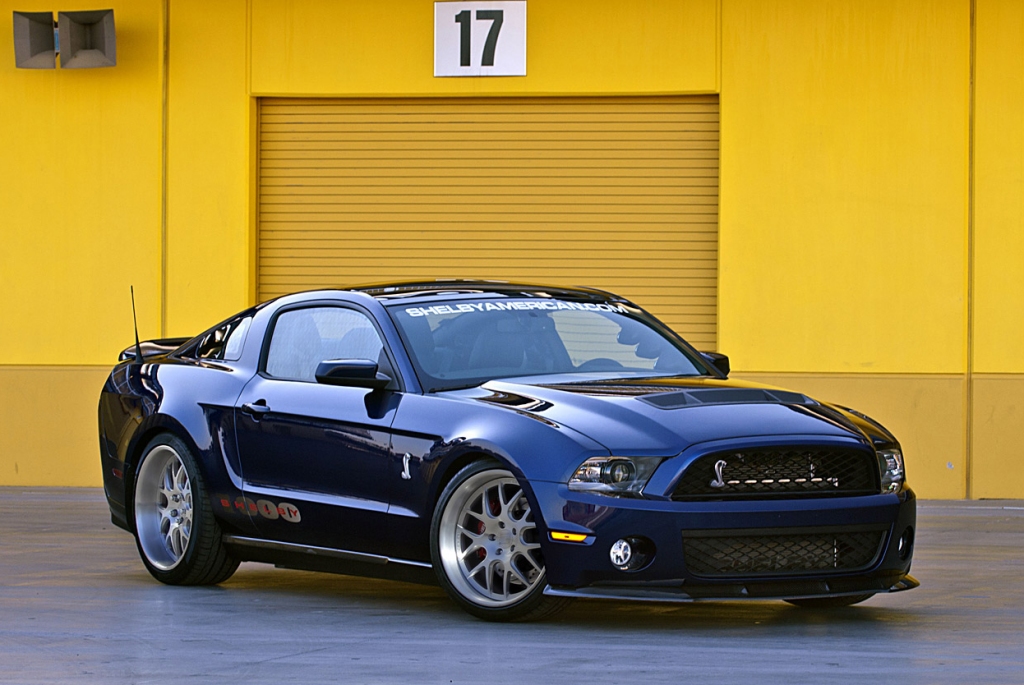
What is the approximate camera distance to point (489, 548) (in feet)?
21.5

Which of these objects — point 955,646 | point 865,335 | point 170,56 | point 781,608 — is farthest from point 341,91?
point 955,646

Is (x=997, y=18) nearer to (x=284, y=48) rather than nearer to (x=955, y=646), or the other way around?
(x=284, y=48)

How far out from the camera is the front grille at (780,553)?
244 inches

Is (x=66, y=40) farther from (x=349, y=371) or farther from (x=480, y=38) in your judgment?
(x=349, y=371)

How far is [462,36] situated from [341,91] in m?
1.11

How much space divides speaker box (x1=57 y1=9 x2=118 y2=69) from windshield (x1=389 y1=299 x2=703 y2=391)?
24.1 feet

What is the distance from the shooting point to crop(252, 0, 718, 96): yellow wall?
1349 cm

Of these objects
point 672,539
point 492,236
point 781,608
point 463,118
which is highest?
point 463,118

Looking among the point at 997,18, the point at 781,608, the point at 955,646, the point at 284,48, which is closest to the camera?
the point at 955,646

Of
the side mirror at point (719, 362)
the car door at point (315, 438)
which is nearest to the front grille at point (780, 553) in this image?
the car door at point (315, 438)

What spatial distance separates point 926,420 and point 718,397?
6.85 meters

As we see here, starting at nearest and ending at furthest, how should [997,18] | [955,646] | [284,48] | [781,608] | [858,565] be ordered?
[955,646]
[858,565]
[781,608]
[997,18]
[284,48]

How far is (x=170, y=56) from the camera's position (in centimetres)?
1406

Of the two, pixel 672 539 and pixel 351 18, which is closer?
pixel 672 539
